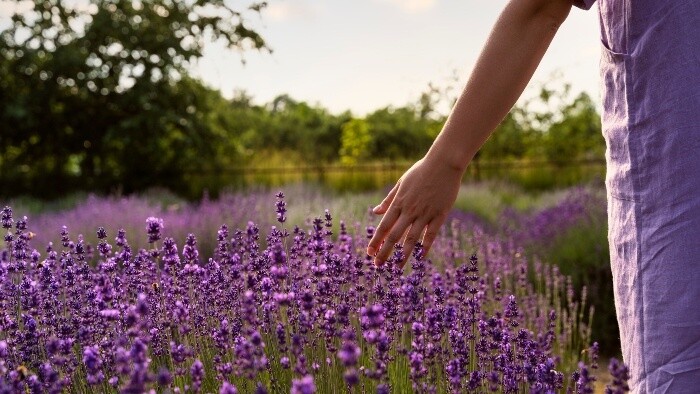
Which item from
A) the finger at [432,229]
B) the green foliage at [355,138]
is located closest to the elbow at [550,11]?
the finger at [432,229]

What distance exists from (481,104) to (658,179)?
1.39 ft

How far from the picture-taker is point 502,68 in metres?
1.84

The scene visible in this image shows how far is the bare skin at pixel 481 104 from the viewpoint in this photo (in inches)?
72.3

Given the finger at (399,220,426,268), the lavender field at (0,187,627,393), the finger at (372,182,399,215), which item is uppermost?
the finger at (372,182,399,215)

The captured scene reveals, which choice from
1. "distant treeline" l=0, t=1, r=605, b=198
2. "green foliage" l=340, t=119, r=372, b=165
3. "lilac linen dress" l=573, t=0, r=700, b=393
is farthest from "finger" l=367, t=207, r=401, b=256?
"green foliage" l=340, t=119, r=372, b=165

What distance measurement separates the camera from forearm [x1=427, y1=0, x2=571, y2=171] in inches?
72.2

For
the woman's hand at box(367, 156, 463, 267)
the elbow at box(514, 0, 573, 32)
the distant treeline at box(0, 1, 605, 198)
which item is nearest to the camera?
the elbow at box(514, 0, 573, 32)

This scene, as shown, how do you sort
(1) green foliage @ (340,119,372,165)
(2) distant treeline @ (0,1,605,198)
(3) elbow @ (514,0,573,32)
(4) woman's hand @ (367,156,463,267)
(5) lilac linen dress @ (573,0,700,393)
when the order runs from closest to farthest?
(5) lilac linen dress @ (573,0,700,393)
(3) elbow @ (514,0,573,32)
(4) woman's hand @ (367,156,463,267)
(2) distant treeline @ (0,1,605,198)
(1) green foliage @ (340,119,372,165)

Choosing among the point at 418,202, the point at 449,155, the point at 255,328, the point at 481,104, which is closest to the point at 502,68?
the point at 481,104

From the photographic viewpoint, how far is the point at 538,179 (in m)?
17.8

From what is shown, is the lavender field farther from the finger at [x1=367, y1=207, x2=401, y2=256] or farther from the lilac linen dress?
the lilac linen dress

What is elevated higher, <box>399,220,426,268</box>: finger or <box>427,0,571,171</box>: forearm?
<box>427,0,571,171</box>: forearm

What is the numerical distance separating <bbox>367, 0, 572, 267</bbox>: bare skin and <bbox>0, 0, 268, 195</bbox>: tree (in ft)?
47.9

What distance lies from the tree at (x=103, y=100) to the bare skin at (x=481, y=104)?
47.9 feet
